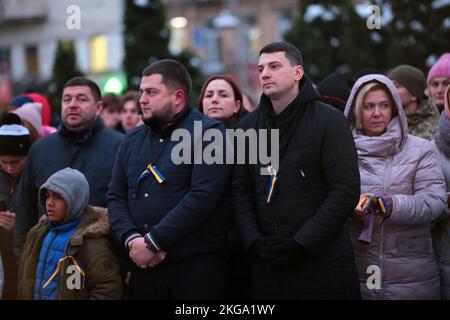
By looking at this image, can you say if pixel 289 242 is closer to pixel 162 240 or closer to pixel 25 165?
pixel 162 240

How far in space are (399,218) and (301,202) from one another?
24.9 inches

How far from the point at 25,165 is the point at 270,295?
226cm

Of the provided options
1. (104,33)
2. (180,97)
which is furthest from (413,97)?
(104,33)

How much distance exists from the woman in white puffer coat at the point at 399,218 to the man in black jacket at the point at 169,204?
0.91 m

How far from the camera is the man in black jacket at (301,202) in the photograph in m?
4.06

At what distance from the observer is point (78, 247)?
14.9ft

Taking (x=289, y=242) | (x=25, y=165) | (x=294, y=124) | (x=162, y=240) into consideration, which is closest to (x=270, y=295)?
(x=289, y=242)

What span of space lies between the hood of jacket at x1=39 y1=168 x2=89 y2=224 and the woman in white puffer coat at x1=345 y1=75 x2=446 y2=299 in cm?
179

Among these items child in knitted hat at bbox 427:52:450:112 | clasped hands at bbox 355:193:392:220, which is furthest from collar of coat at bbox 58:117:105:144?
child in knitted hat at bbox 427:52:450:112

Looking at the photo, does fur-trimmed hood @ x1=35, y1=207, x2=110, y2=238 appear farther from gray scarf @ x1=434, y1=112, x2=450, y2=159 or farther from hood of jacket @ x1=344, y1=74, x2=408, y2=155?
gray scarf @ x1=434, y1=112, x2=450, y2=159

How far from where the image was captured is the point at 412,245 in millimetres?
4461

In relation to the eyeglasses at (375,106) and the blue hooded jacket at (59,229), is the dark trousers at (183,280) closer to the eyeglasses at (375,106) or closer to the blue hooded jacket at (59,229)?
the blue hooded jacket at (59,229)

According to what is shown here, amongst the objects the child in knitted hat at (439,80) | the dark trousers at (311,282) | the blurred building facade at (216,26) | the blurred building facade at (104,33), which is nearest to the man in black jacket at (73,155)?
the dark trousers at (311,282)

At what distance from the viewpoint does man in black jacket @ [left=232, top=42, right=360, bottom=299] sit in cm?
406
